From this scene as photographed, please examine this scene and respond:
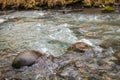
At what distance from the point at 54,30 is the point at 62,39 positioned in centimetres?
115

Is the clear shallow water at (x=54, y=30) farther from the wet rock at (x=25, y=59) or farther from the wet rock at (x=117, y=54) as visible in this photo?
the wet rock at (x=25, y=59)

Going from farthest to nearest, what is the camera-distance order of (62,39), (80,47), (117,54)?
(62,39), (80,47), (117,54)

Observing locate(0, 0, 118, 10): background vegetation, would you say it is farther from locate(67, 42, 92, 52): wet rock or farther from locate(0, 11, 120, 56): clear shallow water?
locate(67, 42, 92, 52): wet rock

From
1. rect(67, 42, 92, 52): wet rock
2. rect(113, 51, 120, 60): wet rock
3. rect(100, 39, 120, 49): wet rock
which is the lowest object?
rect(113, 51, 120, 60): wet rock

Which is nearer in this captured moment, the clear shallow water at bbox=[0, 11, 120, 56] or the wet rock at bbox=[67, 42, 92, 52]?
the wet rock at bbox=[67, 42, 92, 52]

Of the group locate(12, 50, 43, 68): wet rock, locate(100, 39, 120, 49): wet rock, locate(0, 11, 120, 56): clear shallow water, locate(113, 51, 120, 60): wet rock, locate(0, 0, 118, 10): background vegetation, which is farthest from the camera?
locate(0, 0, 118, 10): background vegetation

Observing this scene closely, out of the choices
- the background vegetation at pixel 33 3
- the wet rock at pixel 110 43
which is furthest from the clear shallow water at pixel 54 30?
the background vegetation at pixel 33 3

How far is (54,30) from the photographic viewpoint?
889 cm

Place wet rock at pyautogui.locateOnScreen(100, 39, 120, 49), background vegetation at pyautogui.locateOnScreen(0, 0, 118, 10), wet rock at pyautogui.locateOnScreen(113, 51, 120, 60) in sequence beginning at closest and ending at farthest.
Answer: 1. wet rock at pyautogui.locateOnScreen(113, 51, 120, 60)
2. wet rock at pyautogui.locateOnScreen(100, 39, 120, 49)
3. background vegetation at pyautogui.locateOnScreen(0, 0, 118, 10)

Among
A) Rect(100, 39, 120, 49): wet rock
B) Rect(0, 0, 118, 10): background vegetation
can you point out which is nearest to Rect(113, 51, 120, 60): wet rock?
Rect(100, 39, 120, 49): wet rock

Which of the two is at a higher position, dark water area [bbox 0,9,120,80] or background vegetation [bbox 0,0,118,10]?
background vegetation [bbox 0,0,118,10]

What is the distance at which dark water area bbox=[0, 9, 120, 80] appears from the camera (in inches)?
218

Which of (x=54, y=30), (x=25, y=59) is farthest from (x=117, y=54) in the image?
(x=54, y=30)

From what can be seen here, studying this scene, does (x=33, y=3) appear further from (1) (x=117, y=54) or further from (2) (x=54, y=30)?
(1) (x=117, y=54)
